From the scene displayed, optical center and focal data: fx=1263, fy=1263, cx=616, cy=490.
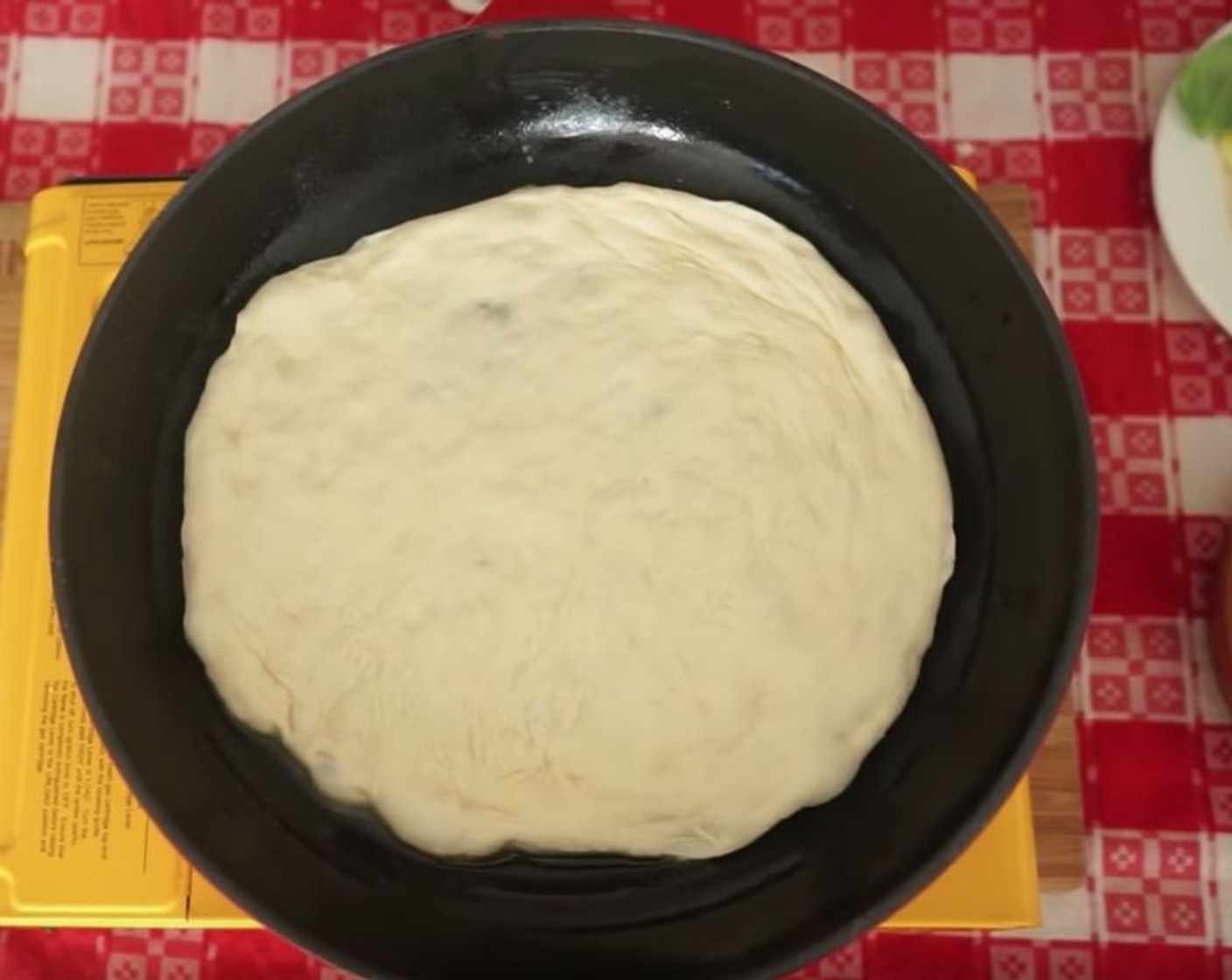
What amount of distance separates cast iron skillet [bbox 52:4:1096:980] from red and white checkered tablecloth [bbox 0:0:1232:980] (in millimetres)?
219

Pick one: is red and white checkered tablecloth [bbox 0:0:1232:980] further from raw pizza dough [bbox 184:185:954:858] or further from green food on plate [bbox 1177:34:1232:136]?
raw pizza dough [bbox 184:185:954:858]

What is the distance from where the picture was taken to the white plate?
0.87m

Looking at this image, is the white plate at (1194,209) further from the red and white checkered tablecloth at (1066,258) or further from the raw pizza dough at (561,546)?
the raw pizza dough at (561,546)

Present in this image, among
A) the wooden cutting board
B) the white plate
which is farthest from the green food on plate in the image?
the wooden cutting board

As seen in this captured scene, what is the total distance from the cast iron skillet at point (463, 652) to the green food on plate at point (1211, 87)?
31 centimetres

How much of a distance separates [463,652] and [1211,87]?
2.13 feet

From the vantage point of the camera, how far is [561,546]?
634 millimetres

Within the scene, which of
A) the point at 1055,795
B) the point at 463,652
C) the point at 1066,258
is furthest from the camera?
the point at 1066,258

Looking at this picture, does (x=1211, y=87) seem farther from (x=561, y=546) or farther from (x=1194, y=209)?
(x=561, y=546)

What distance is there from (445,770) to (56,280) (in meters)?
0.44

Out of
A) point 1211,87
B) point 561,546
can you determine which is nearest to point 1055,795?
point 561,546

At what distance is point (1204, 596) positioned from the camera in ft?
2.90

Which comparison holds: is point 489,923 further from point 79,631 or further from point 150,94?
point 150,94

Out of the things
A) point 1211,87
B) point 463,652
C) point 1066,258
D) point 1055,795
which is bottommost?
point 1055,795
